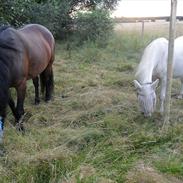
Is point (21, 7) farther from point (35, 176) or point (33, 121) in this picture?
point (35, 176)

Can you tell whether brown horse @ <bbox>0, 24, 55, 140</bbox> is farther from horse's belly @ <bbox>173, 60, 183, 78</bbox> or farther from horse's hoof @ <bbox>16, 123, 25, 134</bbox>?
horse's belly @ <bbox>173, 60, 183, 78</bbox>

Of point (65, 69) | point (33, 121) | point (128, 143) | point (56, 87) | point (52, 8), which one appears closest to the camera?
point (128, 143)

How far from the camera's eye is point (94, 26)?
39.1 feet

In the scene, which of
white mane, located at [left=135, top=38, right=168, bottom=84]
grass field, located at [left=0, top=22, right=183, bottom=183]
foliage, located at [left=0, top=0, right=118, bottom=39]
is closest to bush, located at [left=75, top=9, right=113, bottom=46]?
foliage, located at [left=0, top=0, right=118, bottom=39]

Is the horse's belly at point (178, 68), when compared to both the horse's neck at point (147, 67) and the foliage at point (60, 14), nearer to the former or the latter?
the horse's neck at point (147, 67)

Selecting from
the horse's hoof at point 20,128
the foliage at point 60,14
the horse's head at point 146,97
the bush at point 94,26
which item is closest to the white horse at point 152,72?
the horse's head at point 146,97

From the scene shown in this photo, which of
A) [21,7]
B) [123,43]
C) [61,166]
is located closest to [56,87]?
[21,7]

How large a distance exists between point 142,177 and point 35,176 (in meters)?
1.00

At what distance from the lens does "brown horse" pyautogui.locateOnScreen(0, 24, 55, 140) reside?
477 cm

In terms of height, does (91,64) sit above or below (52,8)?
below

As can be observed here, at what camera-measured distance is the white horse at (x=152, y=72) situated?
18.0 feet

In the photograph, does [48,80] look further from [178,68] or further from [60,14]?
[60,14]

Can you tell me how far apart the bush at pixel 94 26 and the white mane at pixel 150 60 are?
18.0 ft

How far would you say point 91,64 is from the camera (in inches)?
366
